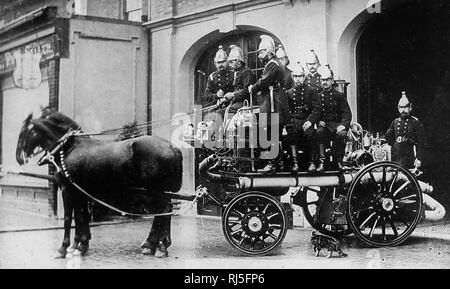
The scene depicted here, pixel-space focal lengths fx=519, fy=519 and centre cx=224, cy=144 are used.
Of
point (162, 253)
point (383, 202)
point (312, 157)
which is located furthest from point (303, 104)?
point (162, 253)

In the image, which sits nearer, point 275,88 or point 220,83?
point 275,88

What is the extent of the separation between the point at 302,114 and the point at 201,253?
2.13 meters

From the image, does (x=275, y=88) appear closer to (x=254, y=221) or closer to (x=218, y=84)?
(x=218, y=84)

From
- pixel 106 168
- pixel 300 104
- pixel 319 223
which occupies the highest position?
pixel 300 104

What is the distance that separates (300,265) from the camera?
19.4ft

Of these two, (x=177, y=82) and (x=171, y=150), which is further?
(x=177, y=82)

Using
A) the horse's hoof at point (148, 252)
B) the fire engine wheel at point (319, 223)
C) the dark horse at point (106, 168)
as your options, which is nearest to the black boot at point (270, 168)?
the fire engine wheel at point (319, 223)

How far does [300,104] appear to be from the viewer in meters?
6.57

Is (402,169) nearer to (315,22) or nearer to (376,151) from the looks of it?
(376,151)

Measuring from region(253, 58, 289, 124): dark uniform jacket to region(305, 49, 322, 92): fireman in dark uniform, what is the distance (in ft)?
1.73

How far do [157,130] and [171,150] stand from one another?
3.37 feet

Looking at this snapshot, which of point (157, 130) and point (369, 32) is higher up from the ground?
point (369, 32)

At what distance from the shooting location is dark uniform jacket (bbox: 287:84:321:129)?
652cm

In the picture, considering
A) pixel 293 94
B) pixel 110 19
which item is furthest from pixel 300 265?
pixel 110 19
